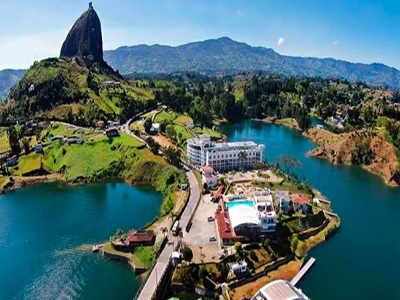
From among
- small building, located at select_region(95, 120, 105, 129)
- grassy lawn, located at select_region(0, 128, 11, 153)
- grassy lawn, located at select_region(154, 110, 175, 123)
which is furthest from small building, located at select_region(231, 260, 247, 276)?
grassy lawn, located at select_region(154, 110, 175, 123)

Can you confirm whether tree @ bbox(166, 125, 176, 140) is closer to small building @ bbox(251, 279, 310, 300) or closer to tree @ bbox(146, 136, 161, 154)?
tree @ bbox(146, 136, 161, 154)

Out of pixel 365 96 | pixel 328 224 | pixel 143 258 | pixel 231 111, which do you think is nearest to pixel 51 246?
pixel 143 258

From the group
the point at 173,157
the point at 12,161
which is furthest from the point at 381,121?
the point at 12,161

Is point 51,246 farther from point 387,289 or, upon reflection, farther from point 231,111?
point 231,111

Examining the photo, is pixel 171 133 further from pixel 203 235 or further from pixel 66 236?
pixel 203 235

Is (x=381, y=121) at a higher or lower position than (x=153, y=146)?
higher

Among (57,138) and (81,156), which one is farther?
(57,138)
